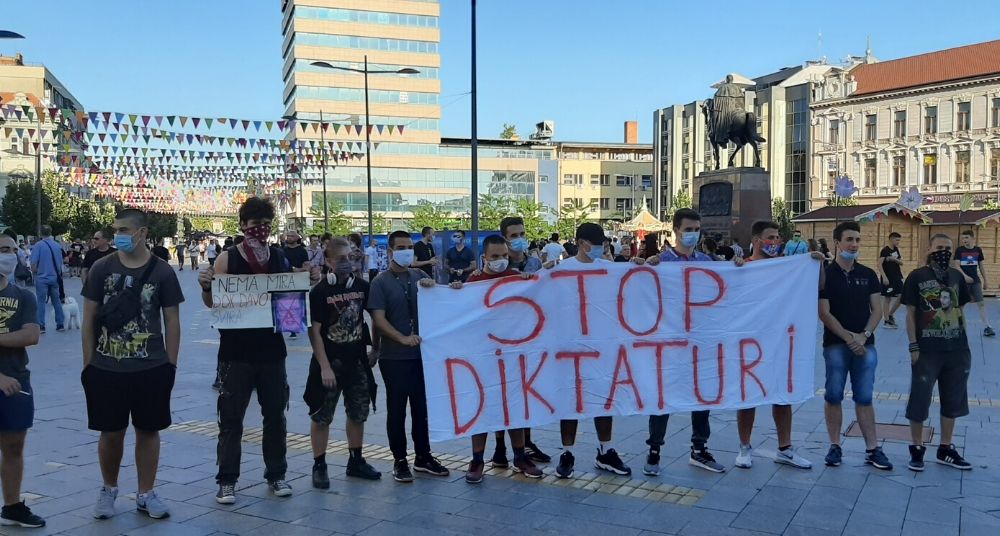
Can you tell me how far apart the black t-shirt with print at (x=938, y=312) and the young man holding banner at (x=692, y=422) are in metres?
1.37

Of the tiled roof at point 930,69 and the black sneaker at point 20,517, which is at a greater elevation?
the tiled roof at point 930,69

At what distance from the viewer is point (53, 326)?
1789 centimetres

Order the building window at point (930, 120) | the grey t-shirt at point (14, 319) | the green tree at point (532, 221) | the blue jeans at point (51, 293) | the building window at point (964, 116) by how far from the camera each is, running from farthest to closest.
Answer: the green tree at point (532, 221)
the building window at point (930, 120)
the building window at point (964, 116)
the blue jeans at point (51, 293)
the grey t-shirt at point (14, 319)

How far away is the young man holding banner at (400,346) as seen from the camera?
6.27 m

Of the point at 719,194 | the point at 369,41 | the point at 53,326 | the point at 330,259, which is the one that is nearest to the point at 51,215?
the point at 369,41

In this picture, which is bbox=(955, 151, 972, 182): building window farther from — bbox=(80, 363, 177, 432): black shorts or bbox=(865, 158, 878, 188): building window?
bbox=(80, 363, 177, 432): black shorts

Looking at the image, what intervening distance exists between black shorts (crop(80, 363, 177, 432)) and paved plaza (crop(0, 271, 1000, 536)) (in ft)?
2.09

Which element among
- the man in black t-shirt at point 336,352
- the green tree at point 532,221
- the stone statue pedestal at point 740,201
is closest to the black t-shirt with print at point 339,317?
the man in black t-shirt at point 336,352

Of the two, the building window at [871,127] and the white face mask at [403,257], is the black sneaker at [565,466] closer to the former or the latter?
the white face mask at [403,257]

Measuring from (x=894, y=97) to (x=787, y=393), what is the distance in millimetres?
64246

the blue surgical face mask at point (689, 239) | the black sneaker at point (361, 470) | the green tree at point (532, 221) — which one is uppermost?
the green tree at point (532, 221)

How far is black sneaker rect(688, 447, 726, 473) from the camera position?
6504 mm

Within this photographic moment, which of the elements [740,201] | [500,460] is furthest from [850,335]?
[740,201]

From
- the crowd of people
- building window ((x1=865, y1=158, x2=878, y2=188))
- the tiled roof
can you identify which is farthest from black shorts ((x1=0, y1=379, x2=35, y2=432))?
building window ((x1=865, y1=158, x2=878, y2=188))
